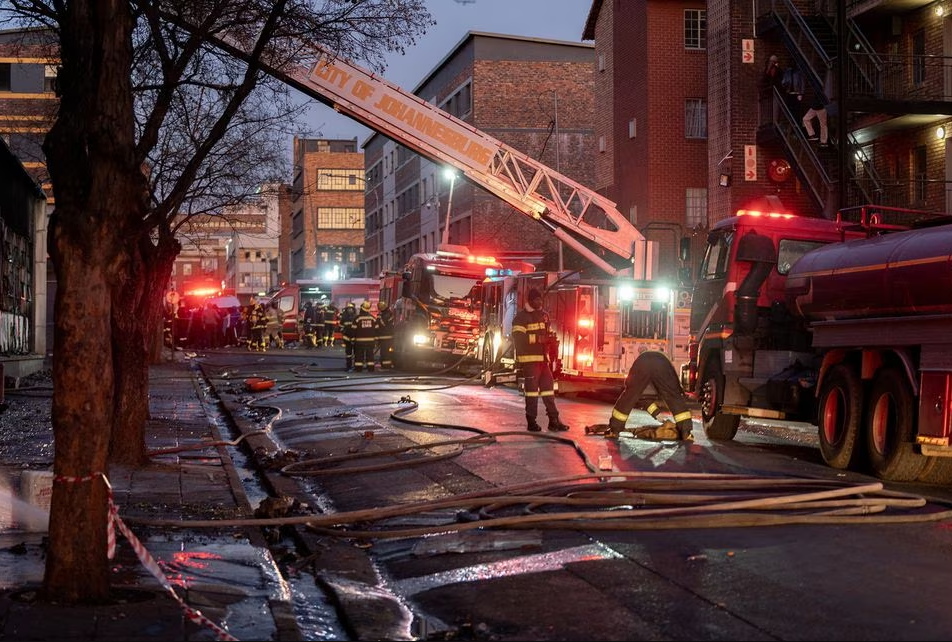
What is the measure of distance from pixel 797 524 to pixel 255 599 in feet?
13.2

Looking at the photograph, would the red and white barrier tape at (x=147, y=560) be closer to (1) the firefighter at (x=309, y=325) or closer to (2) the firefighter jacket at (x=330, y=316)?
(2) the firefighter jacket at (x=330, y=316)

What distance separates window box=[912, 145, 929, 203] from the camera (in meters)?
28.3

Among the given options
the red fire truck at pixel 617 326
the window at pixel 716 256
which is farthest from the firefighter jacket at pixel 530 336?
the red fire truck at pixel 617 326

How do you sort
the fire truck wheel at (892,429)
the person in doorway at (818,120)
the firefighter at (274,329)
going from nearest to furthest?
the fire truck wheel at (892,429), the person in doorway at (818,120), the firefighter at (274,329)

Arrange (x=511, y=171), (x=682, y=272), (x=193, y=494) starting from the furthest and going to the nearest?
(x=511, y=171) < (x=682, y=272) < (x=193, y=494)

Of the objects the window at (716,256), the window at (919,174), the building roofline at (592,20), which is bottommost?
the window at (716,256)

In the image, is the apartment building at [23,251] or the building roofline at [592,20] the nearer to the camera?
the apartment building at [23,251]

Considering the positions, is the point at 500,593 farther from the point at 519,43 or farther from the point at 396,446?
the point at 519,43

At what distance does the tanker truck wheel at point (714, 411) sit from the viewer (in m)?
16.3

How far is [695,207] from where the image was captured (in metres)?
37.5

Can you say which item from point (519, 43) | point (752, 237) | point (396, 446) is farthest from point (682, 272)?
point (519, 43)

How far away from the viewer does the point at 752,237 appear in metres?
16.0

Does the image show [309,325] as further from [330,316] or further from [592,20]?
[592,20]

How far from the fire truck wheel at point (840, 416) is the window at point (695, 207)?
23.9m
